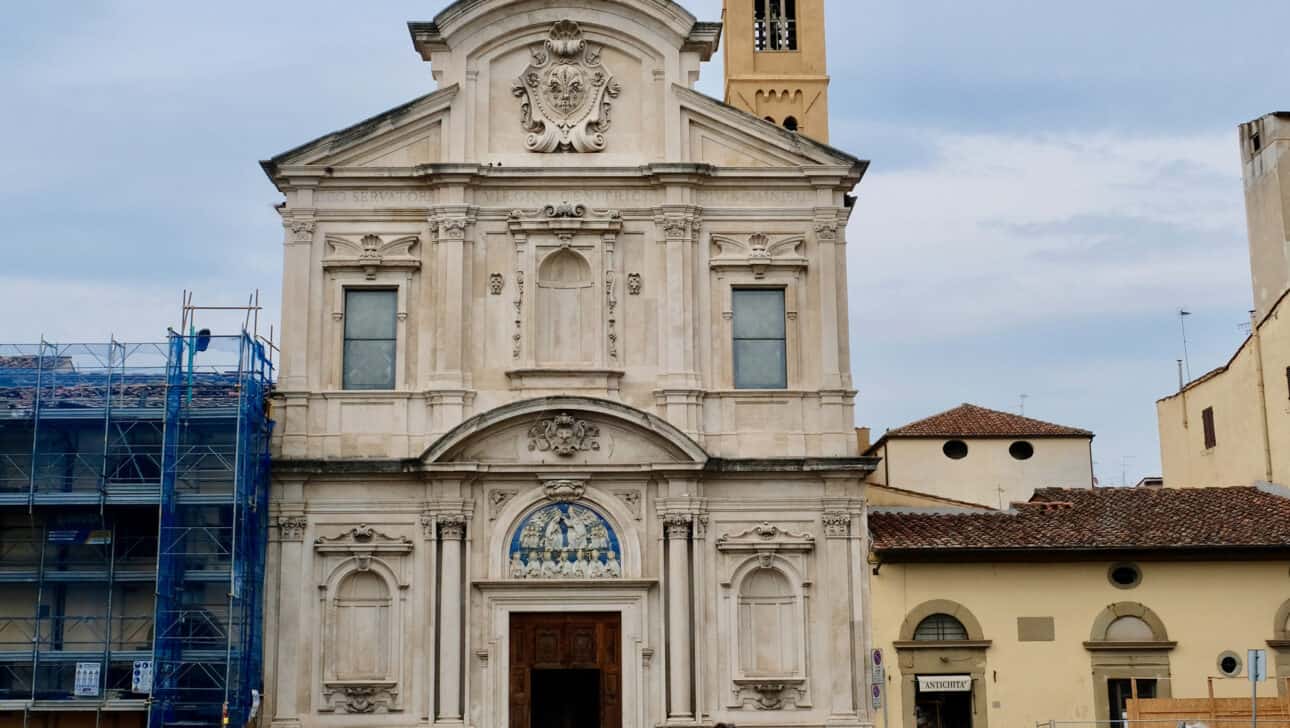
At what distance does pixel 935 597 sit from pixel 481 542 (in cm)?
778

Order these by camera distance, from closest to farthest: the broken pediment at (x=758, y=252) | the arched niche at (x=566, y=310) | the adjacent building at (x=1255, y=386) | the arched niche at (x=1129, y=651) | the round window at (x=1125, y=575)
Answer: the arched niche at (x=1129, y=651)
the round window at (x=1125, y=575)
the arched niche at (x=566, y=310)
the broken pediment at (x=758, y=252)
the adjacent building at (x=1255, y=386)

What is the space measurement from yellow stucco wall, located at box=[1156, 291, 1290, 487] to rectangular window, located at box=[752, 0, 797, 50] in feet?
48.5

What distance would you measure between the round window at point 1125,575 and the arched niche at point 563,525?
8.18 metres

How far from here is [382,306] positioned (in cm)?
2841

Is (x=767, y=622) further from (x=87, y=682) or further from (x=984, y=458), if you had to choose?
(x=984, y=458)

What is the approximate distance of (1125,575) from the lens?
2805cm

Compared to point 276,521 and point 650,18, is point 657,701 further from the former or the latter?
point 650,18

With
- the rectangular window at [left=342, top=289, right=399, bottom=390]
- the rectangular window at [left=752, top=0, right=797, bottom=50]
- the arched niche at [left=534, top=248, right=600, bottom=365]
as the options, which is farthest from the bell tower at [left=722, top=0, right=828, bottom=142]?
the rectangular window at [left=342, top=289, right=399, bottom=390]

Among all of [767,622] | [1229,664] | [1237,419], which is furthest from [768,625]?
[1237,419]

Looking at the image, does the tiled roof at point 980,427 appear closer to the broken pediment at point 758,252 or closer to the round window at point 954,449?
the round window at point 954,449

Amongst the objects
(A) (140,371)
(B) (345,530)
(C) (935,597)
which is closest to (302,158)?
(A) (140,371)

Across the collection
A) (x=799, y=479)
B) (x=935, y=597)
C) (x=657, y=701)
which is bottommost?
(x=657, y=701)

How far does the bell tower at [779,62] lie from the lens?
45250 millimetres

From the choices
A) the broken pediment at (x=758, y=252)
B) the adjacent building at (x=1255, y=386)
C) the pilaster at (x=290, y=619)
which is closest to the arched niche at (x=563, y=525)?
the pilaster at (x=290, y=619)
